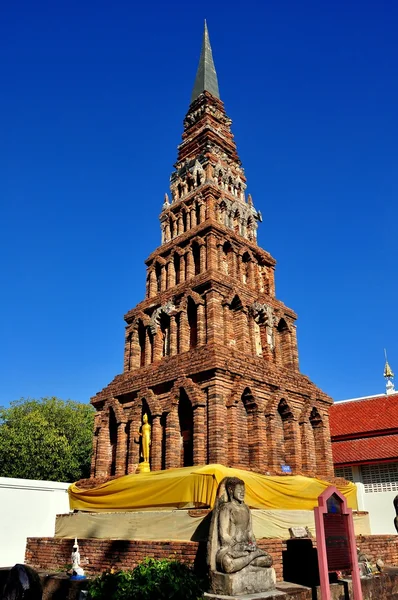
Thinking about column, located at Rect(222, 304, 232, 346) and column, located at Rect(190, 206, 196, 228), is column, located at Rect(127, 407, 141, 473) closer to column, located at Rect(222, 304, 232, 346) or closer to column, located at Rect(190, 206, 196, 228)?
column, located at Rect(222, 304, 232, 346)

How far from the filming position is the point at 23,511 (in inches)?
740

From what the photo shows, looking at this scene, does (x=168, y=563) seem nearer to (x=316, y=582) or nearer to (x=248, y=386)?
(x=316, y=582)

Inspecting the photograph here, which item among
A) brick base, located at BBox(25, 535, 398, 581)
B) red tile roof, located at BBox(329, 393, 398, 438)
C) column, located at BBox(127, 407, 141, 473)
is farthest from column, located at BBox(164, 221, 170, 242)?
brick base, located at BBox(25, 535, 398, 581)

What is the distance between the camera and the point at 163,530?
1415 cm

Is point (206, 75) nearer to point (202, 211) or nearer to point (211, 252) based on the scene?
point (202, 211)

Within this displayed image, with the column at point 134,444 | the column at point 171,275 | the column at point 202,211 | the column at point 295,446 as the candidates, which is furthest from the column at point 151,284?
the column at point 295,446

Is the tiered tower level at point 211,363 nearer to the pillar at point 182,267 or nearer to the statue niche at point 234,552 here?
the pillar at point 182,267

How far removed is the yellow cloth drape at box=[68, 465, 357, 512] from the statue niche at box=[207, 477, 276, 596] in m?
1.90

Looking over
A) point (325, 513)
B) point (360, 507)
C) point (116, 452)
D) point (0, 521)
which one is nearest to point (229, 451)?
point (116, 452)

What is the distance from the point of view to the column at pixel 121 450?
21000mm

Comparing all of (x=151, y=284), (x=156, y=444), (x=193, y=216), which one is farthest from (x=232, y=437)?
(x=193, y=216)

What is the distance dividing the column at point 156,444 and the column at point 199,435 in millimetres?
2152

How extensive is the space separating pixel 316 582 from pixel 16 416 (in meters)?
32.5

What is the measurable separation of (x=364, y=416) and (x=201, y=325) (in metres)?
13.3
